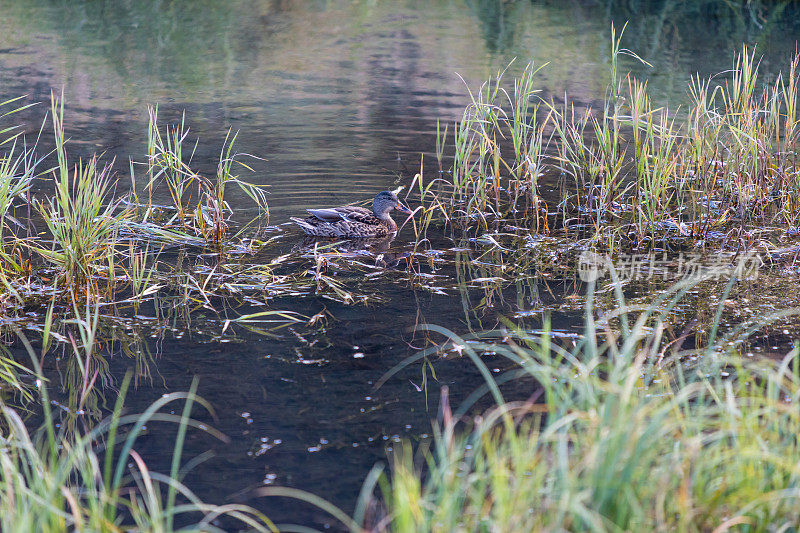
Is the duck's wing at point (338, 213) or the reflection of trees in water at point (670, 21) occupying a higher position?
the reflection of trees in water at point (670, 21)

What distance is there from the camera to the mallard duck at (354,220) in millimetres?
6667

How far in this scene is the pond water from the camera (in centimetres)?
390

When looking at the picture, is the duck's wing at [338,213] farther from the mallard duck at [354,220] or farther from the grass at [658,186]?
the grass at [658,186]

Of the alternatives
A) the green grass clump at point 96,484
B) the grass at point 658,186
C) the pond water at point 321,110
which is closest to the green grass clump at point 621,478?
the green grass clump at point 96,484

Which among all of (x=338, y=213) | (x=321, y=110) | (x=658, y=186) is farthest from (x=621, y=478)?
(x=321, y=110)

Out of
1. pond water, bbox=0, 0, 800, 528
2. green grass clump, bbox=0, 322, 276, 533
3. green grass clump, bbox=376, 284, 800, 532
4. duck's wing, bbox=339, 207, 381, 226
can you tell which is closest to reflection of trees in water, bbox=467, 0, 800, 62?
pond water, bbox=0, 0, 800, 528

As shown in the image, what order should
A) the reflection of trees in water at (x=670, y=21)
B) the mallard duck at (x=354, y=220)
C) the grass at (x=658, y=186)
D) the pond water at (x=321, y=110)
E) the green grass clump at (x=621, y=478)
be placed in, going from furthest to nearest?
the reflection of trees in water at (x=670, y=21)
the mallard duck at (x=354, y=220)
the grass at (x=658, y=186)
the pond water at (x=321, y=110)
the green grass clump at (x=621, y=478)

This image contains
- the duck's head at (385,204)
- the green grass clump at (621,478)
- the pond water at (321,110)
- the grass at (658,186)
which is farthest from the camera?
the duck's head at (385,204)

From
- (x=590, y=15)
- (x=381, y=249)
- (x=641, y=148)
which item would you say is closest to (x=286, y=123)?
(x=381, y=249)

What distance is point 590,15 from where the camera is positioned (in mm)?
17641

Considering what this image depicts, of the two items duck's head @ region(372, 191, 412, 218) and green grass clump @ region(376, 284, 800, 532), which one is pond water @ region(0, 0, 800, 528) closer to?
duck's head @ region(372, 191, 412, 218)

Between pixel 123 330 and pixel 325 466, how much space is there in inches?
73.0

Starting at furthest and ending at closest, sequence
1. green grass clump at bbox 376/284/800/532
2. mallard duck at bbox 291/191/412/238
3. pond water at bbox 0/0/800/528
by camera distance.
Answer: mallard duck at bbox 291/191/412/238, pond water at bbox 0/0/800/528, green grass clump at bbox 376/284/800/532

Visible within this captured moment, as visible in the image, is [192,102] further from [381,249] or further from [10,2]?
[10,2]
